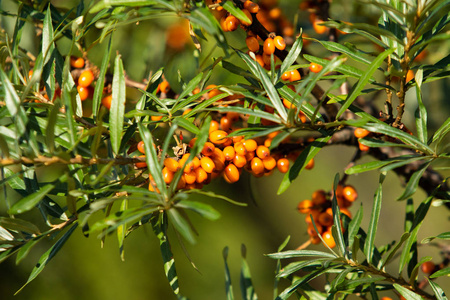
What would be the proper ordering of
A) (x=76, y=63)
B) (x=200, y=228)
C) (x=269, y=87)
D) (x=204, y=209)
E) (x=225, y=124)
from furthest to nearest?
1. (x=200, y=228)
2. (x=76, y=63)
3. (x=225, y=124)
4. (x=269, y=87)
5. (x=204, y=209)

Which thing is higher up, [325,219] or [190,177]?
[190,177]

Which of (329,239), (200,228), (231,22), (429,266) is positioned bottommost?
(200,228)

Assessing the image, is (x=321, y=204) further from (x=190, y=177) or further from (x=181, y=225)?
(x=181, y=225)

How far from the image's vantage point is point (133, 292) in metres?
1.90

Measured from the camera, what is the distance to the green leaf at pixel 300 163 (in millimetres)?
566

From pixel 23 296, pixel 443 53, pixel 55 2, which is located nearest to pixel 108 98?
pixel 55 2

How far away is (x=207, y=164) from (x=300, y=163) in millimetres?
132

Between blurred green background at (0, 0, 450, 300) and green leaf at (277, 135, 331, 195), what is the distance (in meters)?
0.29

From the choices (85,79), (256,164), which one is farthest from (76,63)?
(256,164)

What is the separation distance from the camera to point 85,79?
0.83 m

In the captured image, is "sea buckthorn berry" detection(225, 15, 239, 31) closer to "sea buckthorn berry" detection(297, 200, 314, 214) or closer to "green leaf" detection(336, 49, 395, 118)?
"green leaf" detection(336, 49, 395, 118)

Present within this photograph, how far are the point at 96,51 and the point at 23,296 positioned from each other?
3.61 ft

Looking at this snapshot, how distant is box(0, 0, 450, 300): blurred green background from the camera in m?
1.26

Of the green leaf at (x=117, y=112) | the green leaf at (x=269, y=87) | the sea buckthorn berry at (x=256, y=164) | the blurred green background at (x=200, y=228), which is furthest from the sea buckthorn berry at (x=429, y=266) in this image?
the green leaf at (x=117, y=112)
